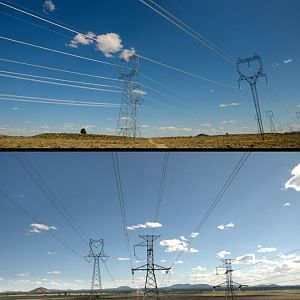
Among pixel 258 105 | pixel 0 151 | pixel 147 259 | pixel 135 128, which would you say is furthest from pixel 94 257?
pixel 0 151

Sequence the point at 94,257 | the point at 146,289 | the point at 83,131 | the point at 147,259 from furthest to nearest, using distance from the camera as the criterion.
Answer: the point at 83,131, the point at 94,257, the point at 147,259, the point at 146,289

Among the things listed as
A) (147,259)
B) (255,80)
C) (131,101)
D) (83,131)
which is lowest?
(147,259)

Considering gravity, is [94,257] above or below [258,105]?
below

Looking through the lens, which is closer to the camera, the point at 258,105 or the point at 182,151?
the point at 182,151

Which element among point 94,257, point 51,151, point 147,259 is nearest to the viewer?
point 51,151

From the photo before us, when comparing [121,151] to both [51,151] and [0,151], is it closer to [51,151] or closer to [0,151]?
[51,151]

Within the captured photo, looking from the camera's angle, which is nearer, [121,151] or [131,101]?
[121,151]

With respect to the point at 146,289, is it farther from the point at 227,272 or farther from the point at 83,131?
the point at 83,131

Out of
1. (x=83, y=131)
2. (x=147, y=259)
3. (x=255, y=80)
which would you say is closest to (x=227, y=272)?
(x=147, y=259)

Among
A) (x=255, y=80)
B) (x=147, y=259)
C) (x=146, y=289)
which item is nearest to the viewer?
(x=146, y=289)
